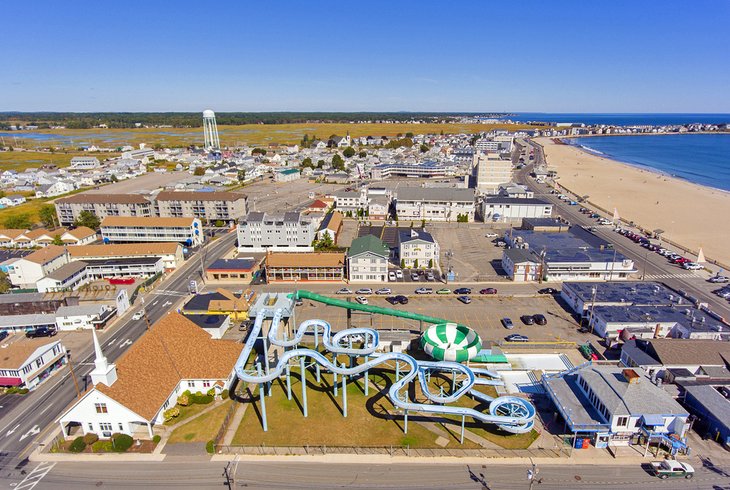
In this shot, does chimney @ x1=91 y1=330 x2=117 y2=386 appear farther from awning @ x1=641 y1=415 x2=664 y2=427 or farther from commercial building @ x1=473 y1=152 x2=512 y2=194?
commercial building @ x1=473 y1=152 x2=512 y2=194

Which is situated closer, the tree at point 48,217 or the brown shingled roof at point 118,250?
the brown shingled roof at point 118,250

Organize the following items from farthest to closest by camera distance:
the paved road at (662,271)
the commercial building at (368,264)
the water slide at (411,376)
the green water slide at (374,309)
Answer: the commercial building at (368,264) < the paved road at (662,271) < the green water slide at (374,309) < the water slide at (411,376)

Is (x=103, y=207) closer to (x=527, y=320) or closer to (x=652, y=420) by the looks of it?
(x=527, y=320)

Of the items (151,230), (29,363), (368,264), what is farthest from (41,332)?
(368,264)

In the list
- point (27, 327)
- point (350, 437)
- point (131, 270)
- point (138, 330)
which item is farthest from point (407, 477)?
point (131, 270)

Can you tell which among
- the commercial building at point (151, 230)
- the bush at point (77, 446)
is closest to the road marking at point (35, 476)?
the bush at point (77, 446)

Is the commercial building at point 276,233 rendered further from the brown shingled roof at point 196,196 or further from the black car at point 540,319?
the black car at point 540,319

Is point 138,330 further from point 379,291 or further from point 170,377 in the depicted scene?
point 379,291
